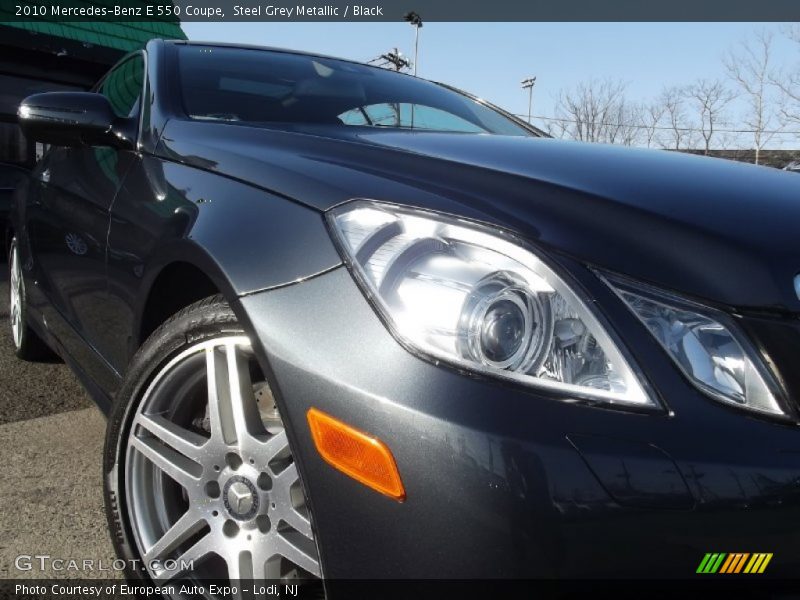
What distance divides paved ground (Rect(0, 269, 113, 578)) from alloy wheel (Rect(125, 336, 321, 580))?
38 cm

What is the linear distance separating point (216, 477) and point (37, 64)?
344 inches

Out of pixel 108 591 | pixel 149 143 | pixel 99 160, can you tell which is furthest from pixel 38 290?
pixel 108 591

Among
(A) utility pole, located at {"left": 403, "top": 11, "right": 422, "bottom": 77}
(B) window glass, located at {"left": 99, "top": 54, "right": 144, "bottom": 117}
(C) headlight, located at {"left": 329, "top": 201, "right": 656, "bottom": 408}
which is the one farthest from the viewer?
(A) utility pole, located at {"left": 403, "top": 11, "right": 422, "bottom": 77}

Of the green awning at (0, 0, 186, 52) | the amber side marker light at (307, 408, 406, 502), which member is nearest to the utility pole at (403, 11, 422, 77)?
the green awning at (0, 0, 186, 52)

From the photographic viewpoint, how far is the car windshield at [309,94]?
2.25 m

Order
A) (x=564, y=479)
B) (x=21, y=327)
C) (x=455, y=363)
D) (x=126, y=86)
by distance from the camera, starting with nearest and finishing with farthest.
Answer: (x=564, y=479), (x=455, y=363), (x=126, y=86), (x=21, y=327)

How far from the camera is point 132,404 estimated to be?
5.42ft

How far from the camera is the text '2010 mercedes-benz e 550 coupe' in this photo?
98 cm

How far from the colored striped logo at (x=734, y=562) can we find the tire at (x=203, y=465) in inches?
25.8

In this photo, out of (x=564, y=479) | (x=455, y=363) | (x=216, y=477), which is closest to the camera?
(x=564, y=479)

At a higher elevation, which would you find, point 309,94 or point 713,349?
point 309,94

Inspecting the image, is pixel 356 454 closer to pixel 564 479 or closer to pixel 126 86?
pixel 564 479

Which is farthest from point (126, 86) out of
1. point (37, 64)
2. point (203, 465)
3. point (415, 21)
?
point (415, 21)

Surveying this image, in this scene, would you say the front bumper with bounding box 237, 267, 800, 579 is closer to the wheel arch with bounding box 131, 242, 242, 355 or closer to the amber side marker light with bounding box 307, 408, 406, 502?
the amber side marker light with bounding box 307, 408, 406, 502
